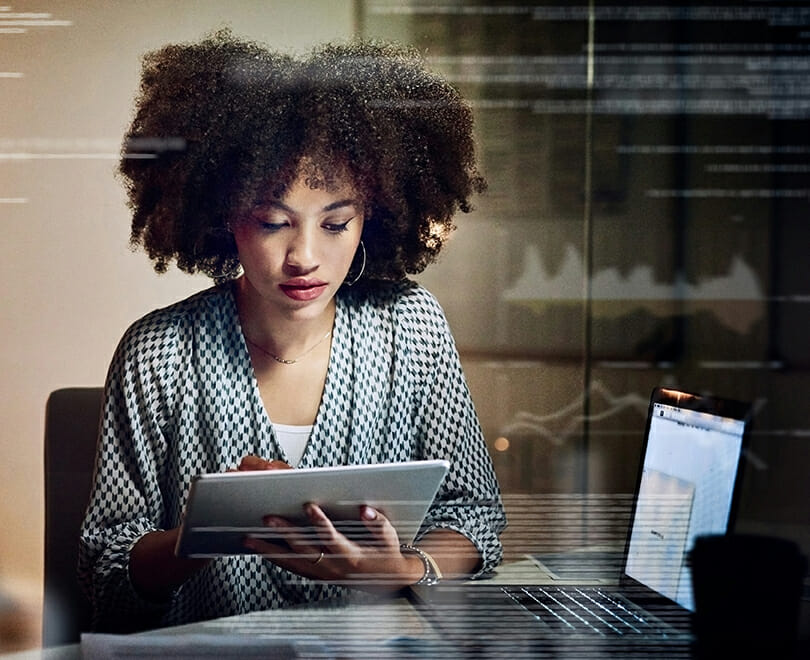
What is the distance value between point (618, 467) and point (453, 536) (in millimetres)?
215

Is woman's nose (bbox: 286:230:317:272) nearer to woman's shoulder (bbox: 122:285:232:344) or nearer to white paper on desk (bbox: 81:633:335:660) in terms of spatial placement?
woman's shoulder (bbox: 122:285:232:344)

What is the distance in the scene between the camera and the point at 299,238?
1.05 m

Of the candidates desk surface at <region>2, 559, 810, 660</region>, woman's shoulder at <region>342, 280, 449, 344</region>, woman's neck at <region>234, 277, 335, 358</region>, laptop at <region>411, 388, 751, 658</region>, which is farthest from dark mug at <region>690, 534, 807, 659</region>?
woman's neck at <region>234, 277, 335, 358</region>

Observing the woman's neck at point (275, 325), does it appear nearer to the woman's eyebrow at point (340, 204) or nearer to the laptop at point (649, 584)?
the woman's eyebrow at point (340, 204)

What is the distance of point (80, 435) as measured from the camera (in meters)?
1.05

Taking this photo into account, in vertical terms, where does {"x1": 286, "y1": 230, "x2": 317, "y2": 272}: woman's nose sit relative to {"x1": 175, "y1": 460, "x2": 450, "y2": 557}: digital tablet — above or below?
above

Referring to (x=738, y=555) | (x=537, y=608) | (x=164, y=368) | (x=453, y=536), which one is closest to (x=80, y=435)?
(x=164, y=368)

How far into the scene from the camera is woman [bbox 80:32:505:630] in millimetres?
1049

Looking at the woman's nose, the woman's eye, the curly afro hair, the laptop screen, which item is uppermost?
the curly afro hair

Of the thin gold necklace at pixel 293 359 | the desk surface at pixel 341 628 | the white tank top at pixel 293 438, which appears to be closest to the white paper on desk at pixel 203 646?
the desk surface at pixel 341 628

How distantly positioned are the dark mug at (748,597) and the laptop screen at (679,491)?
32mm

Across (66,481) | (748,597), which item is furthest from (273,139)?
(748,597)

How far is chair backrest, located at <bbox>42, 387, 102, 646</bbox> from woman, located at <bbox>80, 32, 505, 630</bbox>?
0.06ft

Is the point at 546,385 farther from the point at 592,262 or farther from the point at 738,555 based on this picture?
the point at 738,555
